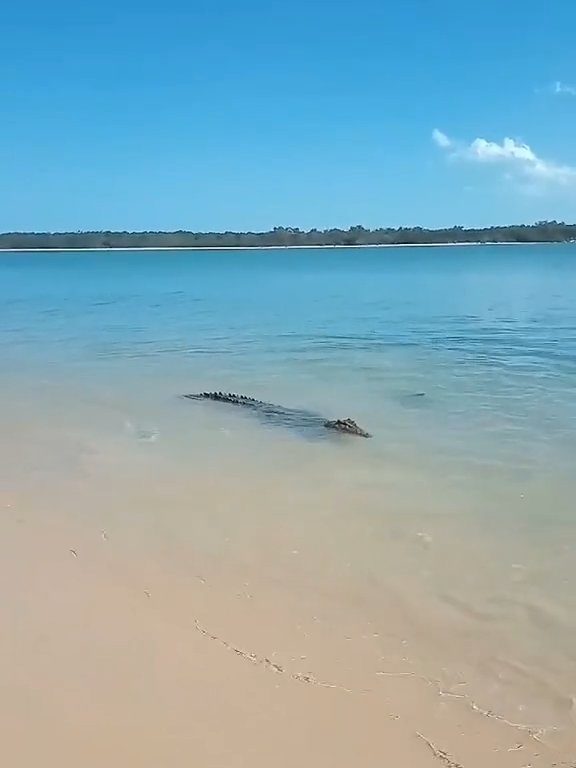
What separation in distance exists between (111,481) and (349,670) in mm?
4073

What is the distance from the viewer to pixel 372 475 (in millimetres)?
7789

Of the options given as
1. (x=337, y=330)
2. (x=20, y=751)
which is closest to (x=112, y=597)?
(x=20, y=751)

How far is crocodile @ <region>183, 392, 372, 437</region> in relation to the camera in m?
9.62

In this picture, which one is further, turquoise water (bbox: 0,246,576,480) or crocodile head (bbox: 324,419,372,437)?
turquoise water (bbox: 0,246,576,480)

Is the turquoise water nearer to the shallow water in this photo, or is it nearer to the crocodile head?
the shallow water

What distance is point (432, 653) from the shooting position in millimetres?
4449

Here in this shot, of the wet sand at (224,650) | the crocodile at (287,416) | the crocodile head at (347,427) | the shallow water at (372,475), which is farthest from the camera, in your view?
the crocodile at (287,416)

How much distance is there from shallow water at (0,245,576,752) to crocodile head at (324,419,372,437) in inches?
8.9

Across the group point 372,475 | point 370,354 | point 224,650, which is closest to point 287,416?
point 372,475

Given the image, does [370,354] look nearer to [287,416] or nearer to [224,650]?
[287,416]

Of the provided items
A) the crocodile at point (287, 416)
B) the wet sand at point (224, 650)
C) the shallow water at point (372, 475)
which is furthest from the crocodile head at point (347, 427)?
the wet sand at point (224, 650)

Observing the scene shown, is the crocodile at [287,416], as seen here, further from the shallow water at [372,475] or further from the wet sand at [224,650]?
the wet sand at [224,650]

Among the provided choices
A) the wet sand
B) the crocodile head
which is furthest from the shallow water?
the crocodile head

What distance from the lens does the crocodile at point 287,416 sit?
9625 millimetres
